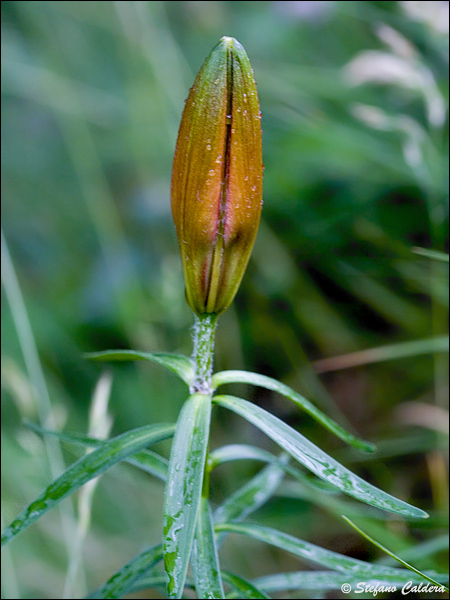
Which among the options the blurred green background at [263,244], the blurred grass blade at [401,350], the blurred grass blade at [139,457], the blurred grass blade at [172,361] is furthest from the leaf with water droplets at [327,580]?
the blurred green background at [263,244]

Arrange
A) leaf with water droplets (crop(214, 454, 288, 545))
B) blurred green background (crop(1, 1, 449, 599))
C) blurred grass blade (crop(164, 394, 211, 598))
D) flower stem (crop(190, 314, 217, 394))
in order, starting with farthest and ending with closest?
blurred green background (crop(1, 1, 449, 599)) < leaf with water droplets (crop(214, 454, 288, 545)) < flower stem (crop(190, 314, 217, 394)) < blurred grass blade (crop(164, 394, 211, 598))

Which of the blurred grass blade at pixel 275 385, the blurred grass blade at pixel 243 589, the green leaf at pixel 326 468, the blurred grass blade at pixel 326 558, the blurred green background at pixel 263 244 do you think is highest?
the blurred green background at pixel 263 244

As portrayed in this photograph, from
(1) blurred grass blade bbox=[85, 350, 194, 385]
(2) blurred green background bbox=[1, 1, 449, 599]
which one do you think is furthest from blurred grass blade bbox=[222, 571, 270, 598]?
(2) blurred green background bbox=[1, 1, 449, 599]

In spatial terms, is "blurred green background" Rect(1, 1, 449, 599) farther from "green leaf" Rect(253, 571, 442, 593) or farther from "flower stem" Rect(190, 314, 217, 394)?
"flower stem" Rect(190, 314, 217, 394)

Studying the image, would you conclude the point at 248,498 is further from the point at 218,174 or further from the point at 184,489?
the point at 218,174

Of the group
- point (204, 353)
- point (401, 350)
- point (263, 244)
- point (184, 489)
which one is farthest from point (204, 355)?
point (263, 244)

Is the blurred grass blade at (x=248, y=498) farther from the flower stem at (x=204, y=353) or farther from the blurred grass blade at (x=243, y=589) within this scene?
the flower stem at (x=204, y=353)
